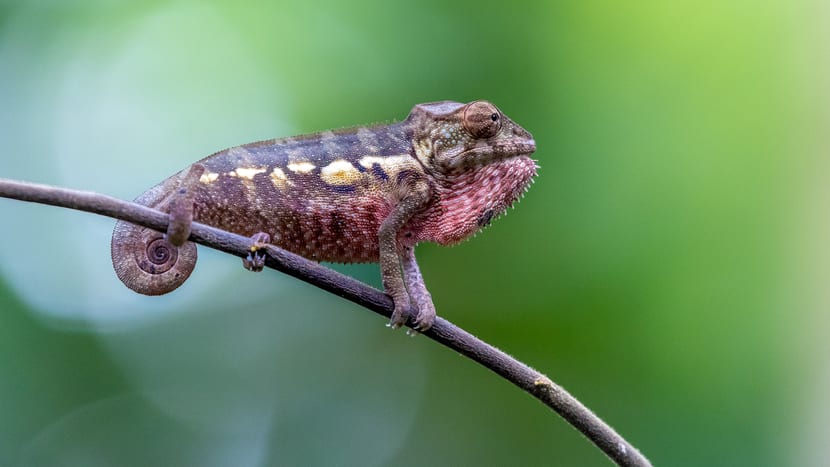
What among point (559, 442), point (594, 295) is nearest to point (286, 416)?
point (559, 442)

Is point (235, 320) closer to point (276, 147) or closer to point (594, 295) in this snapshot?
point (594, 295)

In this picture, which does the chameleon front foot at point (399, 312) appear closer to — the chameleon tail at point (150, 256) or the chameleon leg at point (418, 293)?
the chameleon leg at point (418, 293)

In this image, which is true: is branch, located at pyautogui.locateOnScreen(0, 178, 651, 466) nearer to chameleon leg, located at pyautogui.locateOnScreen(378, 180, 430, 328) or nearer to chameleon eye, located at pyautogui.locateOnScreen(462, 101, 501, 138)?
chameleon leg, located at pyautogui.locateOnScreen(378, 180, 430, 328)

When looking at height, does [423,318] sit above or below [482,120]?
below

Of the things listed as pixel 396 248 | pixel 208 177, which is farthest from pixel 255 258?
pixel 396 248

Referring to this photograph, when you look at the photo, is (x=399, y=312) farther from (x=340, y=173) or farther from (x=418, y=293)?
(x=340, y=173)

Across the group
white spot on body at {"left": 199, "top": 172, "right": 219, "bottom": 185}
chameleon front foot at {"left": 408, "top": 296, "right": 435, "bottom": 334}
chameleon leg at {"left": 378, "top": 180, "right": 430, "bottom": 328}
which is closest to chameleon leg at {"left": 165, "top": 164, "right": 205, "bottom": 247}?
white spot on body at {"left": 199, "top": 172, "right": 219, "bottom": 185}
